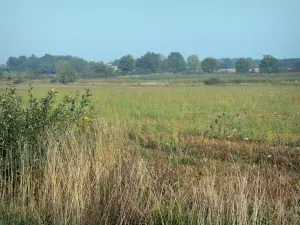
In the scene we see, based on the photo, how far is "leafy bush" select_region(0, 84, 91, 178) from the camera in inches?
278

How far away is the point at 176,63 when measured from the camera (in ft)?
429

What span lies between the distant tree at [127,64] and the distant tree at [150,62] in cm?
516

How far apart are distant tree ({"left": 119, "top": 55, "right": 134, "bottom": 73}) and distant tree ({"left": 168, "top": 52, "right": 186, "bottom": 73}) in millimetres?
13711

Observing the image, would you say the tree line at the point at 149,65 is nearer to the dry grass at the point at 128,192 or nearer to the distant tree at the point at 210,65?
the distant tree at the point at 210,65

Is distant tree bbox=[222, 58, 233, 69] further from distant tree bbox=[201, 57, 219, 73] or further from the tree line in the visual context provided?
distant tree bbox=[201, 57, 219, 73]

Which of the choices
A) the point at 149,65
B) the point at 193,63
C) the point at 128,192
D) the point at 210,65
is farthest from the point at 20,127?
the point at 193,63

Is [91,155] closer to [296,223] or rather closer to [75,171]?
[75,171]

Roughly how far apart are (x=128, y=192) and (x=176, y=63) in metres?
127

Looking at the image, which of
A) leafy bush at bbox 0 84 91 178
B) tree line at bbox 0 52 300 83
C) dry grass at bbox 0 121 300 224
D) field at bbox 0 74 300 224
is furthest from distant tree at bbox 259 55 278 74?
leafy bush at bbox 0 84 91 178

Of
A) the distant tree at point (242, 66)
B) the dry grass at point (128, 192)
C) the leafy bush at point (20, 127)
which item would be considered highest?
the distant tree at point (242, 66)

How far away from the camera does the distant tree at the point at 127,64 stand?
117 meters

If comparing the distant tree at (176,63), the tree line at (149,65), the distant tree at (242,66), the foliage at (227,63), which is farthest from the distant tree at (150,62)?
the foliage at (227,63)

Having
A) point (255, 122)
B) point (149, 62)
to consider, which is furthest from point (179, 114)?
point (149, 62)

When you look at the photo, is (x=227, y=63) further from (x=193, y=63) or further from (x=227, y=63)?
(x=193, y=63)
